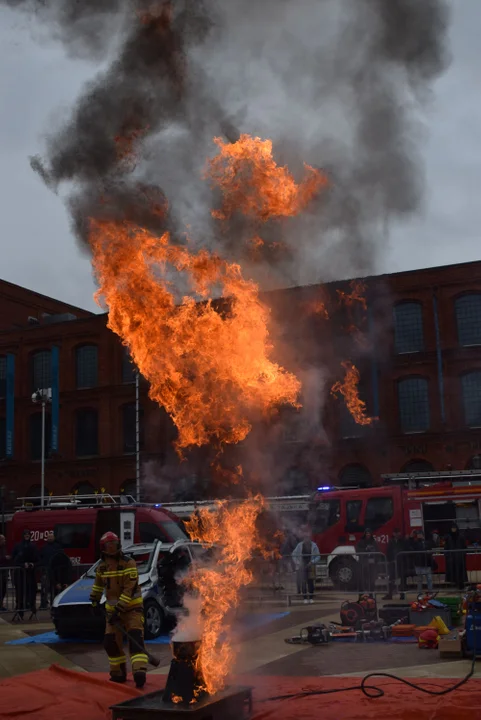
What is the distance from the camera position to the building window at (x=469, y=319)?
1390 inches

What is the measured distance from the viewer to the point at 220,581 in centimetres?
999

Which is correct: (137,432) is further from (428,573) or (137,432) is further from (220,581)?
(220,581)

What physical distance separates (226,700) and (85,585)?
7500mm

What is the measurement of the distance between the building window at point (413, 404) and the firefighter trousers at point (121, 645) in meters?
27.8

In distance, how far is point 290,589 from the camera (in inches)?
758

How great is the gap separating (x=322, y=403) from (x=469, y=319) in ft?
34.8

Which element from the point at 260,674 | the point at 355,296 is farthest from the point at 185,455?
the point at 260,674

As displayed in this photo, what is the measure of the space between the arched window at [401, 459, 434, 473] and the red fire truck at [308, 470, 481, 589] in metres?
9.78

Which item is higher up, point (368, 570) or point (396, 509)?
point (396, 509)

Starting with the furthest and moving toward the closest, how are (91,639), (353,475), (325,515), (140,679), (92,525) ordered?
1. (353,475)
2. (325,515)
3. (92,525)
4. (91,639)
5. (140,679)

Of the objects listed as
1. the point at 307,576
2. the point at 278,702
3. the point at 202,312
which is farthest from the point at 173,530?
the point at 278,702

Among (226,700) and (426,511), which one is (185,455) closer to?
(426,511)

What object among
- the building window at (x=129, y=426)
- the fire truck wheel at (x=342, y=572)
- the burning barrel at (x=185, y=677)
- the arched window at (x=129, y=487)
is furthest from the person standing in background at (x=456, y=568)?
the arched window at (x=129, y=487)

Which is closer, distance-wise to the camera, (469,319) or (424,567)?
(424,567)
